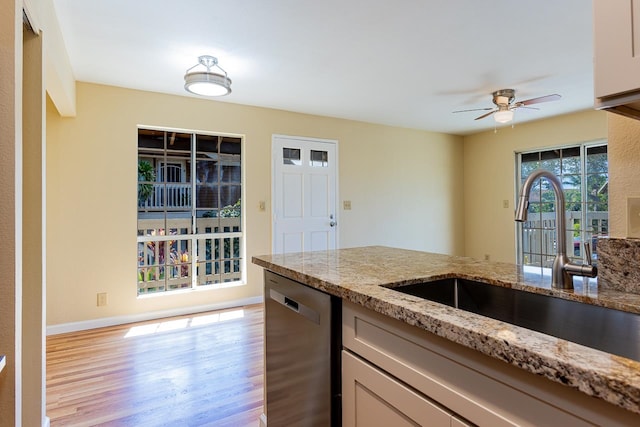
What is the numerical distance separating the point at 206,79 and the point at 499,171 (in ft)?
15.3

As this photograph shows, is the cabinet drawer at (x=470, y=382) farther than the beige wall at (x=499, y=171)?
No

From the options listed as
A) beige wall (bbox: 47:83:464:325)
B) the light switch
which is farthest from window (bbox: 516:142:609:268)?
the light switch

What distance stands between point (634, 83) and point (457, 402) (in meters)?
0.81

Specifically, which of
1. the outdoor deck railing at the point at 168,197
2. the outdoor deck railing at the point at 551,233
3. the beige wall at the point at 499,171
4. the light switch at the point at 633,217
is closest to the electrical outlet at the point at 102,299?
the outdoor deck railing at the point at 168,197

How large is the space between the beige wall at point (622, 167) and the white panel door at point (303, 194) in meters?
3.52

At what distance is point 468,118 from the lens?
4.86 m

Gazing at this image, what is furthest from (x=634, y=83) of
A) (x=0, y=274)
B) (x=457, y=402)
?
(x=0, y=274)

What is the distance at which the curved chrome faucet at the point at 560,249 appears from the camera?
3.62 feet

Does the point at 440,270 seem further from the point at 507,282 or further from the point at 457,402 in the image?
the point at 457,402

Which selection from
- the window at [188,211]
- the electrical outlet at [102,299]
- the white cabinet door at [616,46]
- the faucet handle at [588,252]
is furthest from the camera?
the window at [188,211]

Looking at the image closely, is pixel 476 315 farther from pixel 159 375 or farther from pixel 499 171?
pixel 499 171

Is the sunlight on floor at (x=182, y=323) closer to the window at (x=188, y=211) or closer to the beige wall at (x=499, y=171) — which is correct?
the window at (x=188, y=211)

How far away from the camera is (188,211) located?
3895mm

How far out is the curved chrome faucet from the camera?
1.10 metres
